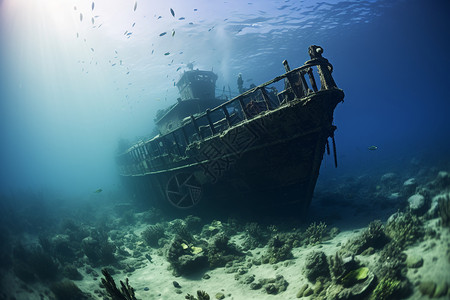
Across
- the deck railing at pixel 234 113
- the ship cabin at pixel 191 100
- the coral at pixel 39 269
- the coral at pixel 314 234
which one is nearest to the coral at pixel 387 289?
the coral at pixel 314 234

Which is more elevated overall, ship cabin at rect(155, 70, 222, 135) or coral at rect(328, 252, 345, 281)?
ship cabin at rect(155, 70, 222, 135)

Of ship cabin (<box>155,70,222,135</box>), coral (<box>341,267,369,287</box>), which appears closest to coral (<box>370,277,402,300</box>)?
coral (<box>341,267,369,287</box>)

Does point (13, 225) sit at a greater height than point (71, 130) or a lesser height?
lesser

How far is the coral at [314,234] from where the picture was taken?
312 inches

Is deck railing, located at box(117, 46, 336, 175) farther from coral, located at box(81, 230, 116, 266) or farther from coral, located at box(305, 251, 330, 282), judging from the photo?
coral, located at box(81, 230, 116, 266)

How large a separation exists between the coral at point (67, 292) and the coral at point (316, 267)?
273 inches

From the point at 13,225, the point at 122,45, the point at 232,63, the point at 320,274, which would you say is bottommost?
the point at 320,274

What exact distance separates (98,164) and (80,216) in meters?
198

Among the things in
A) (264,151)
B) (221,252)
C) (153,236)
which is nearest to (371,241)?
(264,151)

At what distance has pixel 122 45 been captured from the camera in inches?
1197

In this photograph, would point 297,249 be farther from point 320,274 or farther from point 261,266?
point 320,274

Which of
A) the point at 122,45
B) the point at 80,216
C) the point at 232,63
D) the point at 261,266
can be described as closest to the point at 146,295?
the point at 261,266

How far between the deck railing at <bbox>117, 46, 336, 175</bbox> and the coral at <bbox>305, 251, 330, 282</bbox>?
4.72 meters

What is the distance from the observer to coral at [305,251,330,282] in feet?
18.2
